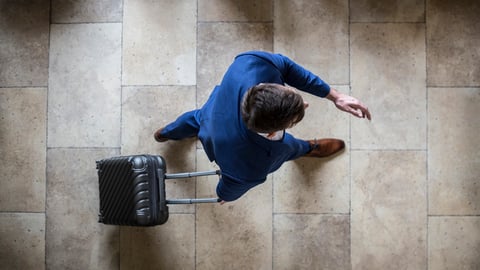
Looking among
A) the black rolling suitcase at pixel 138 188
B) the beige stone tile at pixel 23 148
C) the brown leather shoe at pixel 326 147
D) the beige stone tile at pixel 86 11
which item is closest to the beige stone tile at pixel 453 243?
the brown leather shoe at pixel 326 147

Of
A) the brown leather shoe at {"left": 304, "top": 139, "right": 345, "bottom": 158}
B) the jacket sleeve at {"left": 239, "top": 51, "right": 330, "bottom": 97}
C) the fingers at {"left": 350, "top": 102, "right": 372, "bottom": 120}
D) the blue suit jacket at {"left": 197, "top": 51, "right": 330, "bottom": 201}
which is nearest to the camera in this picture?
the blue suit jacket at {"left": 197, "top": 51, "right": 330, "bottom": 201}

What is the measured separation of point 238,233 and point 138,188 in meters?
0.77

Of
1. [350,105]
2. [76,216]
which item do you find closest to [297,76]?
[350,105]

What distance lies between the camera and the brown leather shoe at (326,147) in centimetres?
243

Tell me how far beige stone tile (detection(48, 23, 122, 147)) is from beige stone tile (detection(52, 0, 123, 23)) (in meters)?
0.04

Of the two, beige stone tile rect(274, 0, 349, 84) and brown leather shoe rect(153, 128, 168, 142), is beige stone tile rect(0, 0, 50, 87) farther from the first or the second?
beige stone tile rect(274, 0, 349, 84)

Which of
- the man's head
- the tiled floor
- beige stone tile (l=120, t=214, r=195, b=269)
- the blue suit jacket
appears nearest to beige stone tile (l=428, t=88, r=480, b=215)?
the tiled floor

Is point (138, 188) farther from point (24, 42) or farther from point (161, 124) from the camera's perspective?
point (24, 42)

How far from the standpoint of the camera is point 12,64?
259 cm

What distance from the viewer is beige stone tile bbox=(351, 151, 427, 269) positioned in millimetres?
2471

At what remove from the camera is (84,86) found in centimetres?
256

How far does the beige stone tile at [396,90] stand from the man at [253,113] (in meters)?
0.68

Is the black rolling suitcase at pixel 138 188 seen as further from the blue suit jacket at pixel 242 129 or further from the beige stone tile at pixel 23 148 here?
the beige stone tile at pixel 23 148

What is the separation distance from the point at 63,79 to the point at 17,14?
52cm
